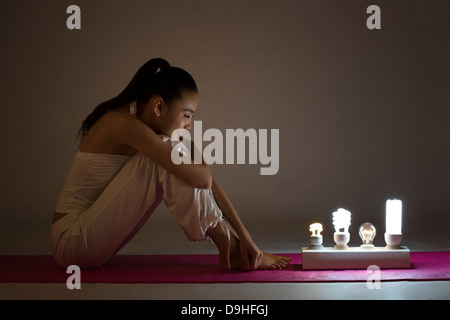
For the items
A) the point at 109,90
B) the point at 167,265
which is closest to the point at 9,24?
the point at 109,90

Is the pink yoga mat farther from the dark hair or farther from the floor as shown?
the dark hair

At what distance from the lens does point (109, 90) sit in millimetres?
5137

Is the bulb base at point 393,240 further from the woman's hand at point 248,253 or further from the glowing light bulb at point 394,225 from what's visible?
the woman's hand at point 248,253

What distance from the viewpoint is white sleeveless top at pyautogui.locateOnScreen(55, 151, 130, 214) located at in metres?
2.59

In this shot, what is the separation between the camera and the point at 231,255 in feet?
8.77

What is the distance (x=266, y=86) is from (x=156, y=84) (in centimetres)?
265

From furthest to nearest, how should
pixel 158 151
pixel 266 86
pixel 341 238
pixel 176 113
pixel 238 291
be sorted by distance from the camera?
pixel 266 86 → pixel 341 238 → pixel 176 113 → pixel 158 151 → pixel 238 291

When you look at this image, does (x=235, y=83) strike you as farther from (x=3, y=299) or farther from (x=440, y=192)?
(x=3, y=299)

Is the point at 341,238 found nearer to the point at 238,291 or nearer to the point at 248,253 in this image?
the point at 248,253

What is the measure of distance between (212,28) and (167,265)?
2.77m

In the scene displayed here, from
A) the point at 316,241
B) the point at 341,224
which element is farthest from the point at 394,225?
the point at 316,241

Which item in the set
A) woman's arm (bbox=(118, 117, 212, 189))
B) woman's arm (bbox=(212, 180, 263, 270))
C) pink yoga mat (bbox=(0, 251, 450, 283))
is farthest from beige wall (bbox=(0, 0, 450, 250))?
woman's arm (bbox=(118, 117, 212, 189))

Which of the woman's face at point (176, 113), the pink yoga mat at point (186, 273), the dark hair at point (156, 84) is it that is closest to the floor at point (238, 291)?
the pink yoga mat at point (186, 273)

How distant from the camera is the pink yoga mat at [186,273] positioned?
2.45 metres
